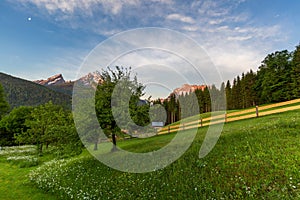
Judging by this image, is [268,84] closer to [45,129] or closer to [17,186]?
[45,129]

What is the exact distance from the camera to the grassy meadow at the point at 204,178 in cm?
707

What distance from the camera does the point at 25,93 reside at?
348 ft

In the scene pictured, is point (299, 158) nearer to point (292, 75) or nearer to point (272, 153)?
point (272, 153)

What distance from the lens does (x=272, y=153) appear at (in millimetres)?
9195

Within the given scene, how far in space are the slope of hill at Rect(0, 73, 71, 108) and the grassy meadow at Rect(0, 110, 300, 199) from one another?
9327 cm

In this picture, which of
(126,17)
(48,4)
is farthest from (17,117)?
(126,17)

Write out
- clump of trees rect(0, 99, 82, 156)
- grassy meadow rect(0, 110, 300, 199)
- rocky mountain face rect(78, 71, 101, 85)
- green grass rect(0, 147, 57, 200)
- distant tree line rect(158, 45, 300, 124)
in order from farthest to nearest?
distant tree line rect(158, 45, 300, 124) < rocky mountain face rect(78, 71, 101, 85) < clump of trees rect(0, 99, 82, 156) < green grass rect(0, 147, 57, 200) < grassy meadow rect(0, 110, 300, 199)

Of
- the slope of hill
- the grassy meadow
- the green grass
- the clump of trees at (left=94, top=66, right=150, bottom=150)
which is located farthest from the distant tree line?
the slope of hill

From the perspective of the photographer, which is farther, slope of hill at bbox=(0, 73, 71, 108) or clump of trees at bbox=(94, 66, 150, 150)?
slope of hill at bbox=(0, 73, 71, 108)

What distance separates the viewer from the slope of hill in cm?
10029

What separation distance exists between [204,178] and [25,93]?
391 feet

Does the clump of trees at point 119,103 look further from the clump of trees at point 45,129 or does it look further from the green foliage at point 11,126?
the green foliage at point 11,126

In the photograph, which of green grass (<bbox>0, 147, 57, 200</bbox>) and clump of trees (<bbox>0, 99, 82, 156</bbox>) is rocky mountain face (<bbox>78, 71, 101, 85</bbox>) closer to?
clump of trees (<bbox>0, 99, 82, 156</bbox>)

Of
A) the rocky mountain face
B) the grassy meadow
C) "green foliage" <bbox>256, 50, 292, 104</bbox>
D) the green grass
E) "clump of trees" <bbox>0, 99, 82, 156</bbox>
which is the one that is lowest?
the green grass
